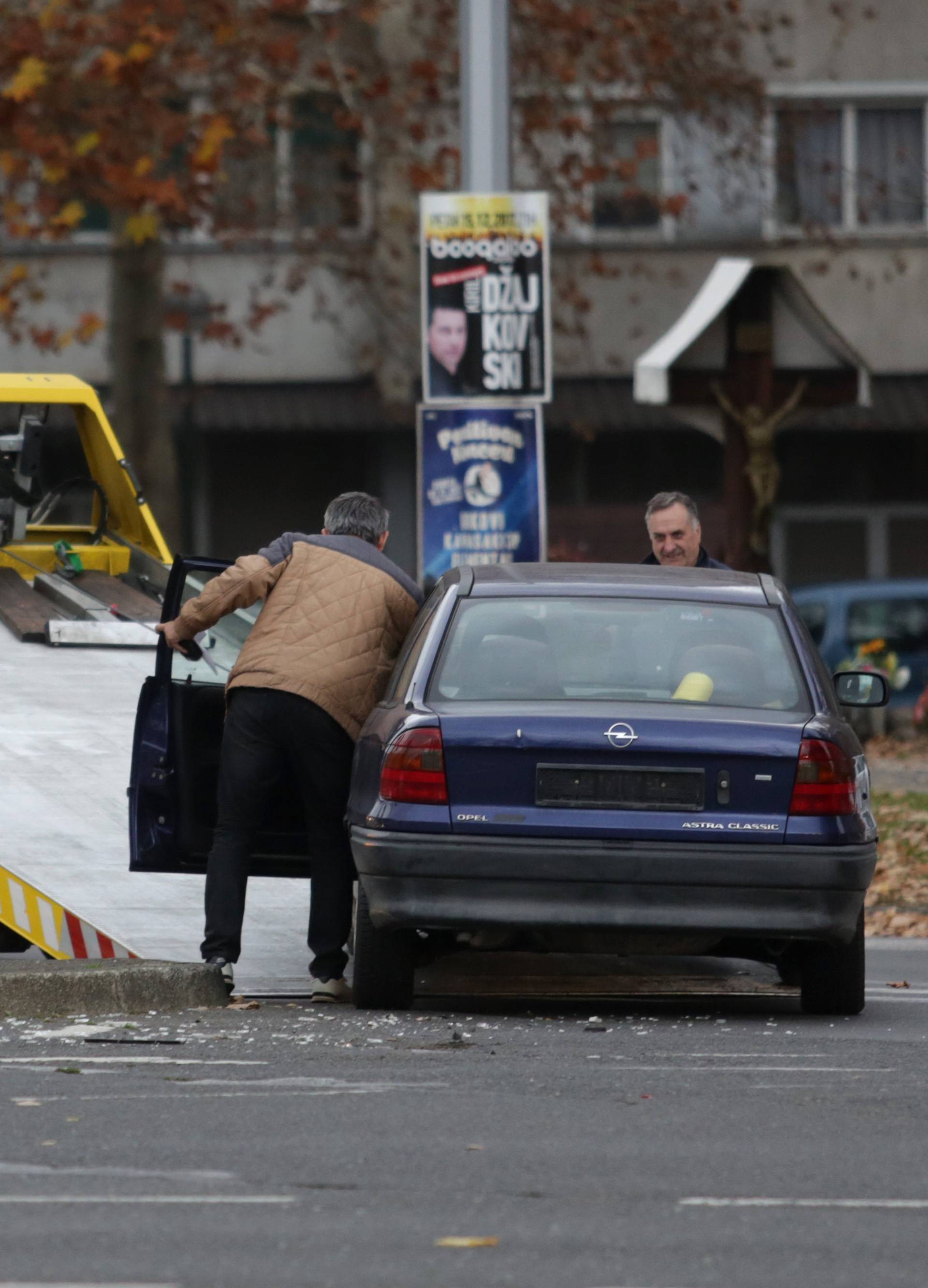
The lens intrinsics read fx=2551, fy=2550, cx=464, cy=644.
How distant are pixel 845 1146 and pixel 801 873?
1.90 metres

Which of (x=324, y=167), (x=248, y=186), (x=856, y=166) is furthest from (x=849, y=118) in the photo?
(x=248, y=186)

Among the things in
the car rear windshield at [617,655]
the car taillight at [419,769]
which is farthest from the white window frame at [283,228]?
the car taillight at [419,769]

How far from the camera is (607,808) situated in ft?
25.1

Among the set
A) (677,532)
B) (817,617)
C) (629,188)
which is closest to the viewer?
(677,532)

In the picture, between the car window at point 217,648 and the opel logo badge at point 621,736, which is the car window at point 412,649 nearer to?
the car window at point 217,648

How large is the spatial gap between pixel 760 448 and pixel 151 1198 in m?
11.9

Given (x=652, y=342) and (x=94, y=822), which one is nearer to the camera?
(x=94, y=822)

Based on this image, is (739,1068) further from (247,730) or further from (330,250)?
(330,250)

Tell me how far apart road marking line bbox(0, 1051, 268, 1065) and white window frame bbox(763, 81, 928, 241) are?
22.2m

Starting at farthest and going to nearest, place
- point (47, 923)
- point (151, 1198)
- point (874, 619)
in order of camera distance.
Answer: point (874, 619) < point (47, 923) < point (151, 1198)

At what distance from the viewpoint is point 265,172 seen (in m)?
26.6

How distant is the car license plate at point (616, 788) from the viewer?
764 centimetres

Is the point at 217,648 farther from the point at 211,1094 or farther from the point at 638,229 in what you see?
the point at 638,229

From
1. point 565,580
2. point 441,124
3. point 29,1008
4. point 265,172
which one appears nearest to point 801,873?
point 565,580
